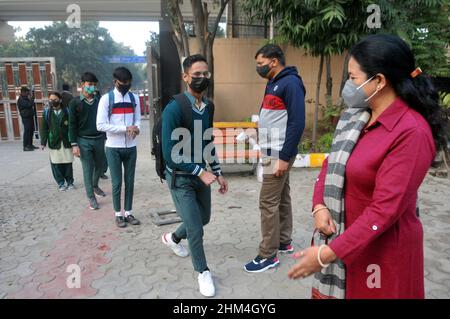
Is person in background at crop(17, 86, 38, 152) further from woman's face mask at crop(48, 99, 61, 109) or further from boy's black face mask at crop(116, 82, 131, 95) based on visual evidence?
boy's black face mask at crop(116, 82, 131, 95)

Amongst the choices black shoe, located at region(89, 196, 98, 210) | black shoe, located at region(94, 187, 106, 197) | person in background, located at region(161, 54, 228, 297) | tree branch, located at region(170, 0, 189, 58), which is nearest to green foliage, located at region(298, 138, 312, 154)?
tree branch, located at region(170, 0, 189, 58)

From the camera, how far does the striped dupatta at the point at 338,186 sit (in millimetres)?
1727

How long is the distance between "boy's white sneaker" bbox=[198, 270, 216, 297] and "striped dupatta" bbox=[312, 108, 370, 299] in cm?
125

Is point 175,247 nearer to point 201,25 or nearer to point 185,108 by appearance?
point 185,108

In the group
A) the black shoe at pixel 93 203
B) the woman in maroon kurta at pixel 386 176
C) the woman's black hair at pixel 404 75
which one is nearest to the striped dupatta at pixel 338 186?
the woman in maroon kurta at pixel 386 176

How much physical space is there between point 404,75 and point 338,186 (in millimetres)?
568

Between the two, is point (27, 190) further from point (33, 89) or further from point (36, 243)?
point (33, 89)

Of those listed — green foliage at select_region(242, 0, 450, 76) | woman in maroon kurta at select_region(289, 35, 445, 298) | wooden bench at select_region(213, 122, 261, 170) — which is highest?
green foliage at select_region(242, 0, 450, 76)

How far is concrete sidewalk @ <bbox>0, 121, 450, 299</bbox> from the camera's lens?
3.06m

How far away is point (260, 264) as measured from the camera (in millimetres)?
3301

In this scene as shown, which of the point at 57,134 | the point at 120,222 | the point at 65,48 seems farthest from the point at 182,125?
the point at 65,48

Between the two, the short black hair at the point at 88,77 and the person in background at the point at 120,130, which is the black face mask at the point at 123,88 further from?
the short black hair at the point at 88,77

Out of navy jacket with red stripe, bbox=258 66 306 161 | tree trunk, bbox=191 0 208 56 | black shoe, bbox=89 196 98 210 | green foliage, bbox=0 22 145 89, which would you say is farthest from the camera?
green foliage, bbox=0 22 145 89

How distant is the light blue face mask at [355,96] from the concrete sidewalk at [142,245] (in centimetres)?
181
